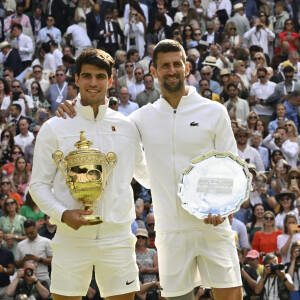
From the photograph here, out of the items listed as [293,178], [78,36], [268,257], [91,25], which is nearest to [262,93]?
[293,178]

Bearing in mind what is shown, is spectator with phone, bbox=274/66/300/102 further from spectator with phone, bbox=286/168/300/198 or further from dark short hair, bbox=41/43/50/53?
dark short hair, bbox=41/43/50/53

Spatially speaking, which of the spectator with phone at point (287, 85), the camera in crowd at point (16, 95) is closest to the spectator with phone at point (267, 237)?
the spectator with phone at point (287, 85)

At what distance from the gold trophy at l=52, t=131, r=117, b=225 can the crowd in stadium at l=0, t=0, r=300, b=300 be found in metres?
5.22

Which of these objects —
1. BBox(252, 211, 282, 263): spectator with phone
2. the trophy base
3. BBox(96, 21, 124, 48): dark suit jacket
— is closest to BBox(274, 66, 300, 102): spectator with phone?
BBox(96, 21, 124, 48): dark suit jacket

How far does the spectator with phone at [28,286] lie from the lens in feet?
41.0

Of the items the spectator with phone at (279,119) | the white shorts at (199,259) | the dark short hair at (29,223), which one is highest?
the spectator with phone at (279,119)

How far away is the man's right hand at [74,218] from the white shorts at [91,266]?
0.25m

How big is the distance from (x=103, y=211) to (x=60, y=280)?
1.94 feet

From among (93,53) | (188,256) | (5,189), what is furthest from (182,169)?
(5,189)

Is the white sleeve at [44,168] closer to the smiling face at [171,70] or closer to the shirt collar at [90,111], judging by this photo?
the shirt collar at [90,111]

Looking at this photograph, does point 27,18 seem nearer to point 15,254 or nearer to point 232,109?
point 232,109

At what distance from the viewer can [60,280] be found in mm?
7004

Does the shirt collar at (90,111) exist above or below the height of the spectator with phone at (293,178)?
above

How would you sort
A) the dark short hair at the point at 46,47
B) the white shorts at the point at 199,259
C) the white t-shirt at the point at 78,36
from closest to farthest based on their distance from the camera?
the white shorts at the point at 199,259, the dark short hair at the point at 46,47, the white t-shirt at the point at 78,36
